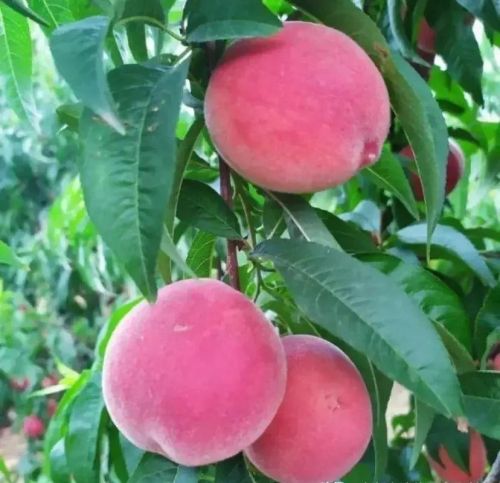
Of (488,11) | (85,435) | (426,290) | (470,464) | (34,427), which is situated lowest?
(34,427)

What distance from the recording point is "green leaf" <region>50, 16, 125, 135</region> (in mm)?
383

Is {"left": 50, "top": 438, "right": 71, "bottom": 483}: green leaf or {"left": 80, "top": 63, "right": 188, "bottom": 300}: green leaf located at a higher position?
{"left": 80, "top": 63, "right": 188, "bottom": 300}: green leaf

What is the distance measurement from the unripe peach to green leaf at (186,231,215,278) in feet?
6.28

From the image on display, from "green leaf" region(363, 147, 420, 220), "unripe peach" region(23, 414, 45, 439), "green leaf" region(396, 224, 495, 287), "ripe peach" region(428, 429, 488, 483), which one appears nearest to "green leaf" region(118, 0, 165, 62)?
"green leaf" region(363, 147, 420, 220)

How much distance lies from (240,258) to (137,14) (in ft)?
0.95

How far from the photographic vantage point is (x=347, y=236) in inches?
27.0

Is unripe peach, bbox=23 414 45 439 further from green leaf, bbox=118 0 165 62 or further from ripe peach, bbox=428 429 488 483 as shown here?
green leaf, bbox=118 0 165 62

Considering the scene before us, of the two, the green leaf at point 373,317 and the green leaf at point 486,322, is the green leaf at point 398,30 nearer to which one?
the green leaf at point 486,322

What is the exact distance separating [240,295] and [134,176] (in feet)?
0.49

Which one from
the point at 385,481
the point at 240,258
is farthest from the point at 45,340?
the point at 240,258

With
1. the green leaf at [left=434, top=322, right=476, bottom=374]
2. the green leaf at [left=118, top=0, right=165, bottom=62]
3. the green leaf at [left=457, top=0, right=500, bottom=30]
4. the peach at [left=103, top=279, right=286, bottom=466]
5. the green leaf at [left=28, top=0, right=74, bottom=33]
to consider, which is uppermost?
the green leaf at [left=118, top=0, right=165, bottom=62]

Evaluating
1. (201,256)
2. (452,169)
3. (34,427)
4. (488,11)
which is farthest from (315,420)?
(34,427)

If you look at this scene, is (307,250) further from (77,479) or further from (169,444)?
(77,479)

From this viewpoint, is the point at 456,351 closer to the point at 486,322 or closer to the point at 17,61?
the point at 486,322
